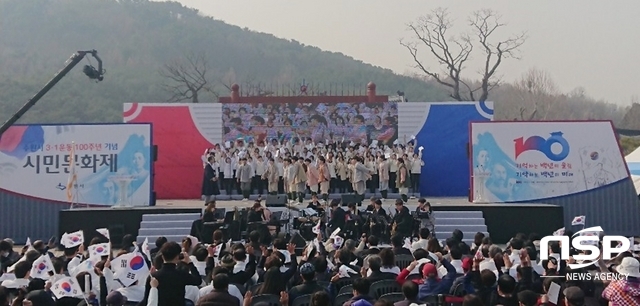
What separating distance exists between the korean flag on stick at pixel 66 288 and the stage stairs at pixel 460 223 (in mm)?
11690

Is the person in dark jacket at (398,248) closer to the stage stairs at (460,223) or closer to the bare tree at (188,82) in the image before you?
the stage stairs at (460,223)

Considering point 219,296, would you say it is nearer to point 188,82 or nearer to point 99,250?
point 99,250

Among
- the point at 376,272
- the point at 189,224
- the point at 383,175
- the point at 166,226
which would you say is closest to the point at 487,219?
the point at 383,175

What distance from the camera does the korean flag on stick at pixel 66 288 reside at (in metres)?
6.46

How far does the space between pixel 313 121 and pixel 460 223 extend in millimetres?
7698

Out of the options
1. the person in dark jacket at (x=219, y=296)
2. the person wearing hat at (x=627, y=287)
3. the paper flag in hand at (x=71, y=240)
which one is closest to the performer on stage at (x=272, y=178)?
the paper flag in hand at (x=71, y=240)

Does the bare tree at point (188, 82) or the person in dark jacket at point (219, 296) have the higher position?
the bare tree at point (188, 82)

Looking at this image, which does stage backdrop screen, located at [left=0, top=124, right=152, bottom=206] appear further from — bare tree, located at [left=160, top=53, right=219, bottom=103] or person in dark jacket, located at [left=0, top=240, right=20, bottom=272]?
bare tree, located at [left=160, top=53, right=219, bottom=103]

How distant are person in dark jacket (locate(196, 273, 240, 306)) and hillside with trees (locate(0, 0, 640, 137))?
5148cm

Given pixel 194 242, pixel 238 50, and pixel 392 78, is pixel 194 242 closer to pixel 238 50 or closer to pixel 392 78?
pixel 392 78

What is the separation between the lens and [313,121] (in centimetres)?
2386

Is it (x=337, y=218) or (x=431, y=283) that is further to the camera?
(x=337, y=218)

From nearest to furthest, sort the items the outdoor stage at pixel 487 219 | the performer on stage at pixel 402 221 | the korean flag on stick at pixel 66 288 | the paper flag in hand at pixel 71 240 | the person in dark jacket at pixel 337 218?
1. the korean flag on stick at pixel 66 288
2. the paper flag in hand at pixel 71 240
3. the performer on stage at pixel 402 221
4. the person in dark jacket at pixel 337 218
5. the outdoor stage at pixel 487 219

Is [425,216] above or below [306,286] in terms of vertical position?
above
